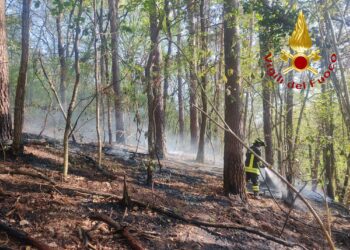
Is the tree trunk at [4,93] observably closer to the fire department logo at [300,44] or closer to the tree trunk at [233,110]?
the tree trunk at [233,110]

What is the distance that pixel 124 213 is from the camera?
5.16m

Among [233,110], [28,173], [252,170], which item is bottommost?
[252,170]

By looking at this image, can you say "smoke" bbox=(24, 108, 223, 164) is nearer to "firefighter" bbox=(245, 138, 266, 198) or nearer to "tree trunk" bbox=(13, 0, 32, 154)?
"firefighter" bbox=(245, 138, 266, 198)

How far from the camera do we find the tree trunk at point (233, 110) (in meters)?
7.51

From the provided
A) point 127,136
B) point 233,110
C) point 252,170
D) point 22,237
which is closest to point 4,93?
point 22,237

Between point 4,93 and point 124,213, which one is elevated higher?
point 4,93

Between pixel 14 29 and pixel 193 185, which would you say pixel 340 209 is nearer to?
pixel 193 185

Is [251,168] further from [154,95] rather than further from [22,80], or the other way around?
[22,80]

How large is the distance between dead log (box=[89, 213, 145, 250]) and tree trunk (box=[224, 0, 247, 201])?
3.66m

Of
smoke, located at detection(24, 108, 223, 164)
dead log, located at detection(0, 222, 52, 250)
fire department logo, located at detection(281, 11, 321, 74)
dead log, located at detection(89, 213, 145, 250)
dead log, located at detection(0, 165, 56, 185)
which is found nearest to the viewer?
dead log, located at detection(0, 222, 52, 250)

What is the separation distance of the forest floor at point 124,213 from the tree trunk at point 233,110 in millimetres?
403

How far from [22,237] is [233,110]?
523cm

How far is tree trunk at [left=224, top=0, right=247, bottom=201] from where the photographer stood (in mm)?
7512

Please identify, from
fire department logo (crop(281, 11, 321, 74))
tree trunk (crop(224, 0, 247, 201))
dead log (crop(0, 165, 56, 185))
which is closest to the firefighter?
tree trunk (crop(224, 0, 247, 201))
